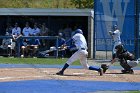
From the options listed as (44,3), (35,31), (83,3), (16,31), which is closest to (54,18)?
(35,31)

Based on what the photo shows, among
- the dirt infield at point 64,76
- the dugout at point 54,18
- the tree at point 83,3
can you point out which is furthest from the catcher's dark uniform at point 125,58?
the tree at point 83,3

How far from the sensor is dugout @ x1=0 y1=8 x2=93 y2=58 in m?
29.3

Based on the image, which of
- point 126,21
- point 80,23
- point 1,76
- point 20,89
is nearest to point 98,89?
point 20,89

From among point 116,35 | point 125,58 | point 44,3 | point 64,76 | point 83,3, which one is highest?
point 44,3

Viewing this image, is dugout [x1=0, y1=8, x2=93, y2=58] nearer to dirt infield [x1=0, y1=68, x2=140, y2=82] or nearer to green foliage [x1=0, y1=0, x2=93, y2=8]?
green foliage [x1=0, y1=0, x2=93, y2=8]

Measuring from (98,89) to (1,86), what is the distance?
2833mm

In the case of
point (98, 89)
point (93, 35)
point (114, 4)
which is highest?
point (114, 4)

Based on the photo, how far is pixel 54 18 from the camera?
31203mm

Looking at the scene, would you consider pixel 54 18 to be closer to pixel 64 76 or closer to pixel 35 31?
pixel 35 31

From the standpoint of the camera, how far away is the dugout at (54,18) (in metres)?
29.3

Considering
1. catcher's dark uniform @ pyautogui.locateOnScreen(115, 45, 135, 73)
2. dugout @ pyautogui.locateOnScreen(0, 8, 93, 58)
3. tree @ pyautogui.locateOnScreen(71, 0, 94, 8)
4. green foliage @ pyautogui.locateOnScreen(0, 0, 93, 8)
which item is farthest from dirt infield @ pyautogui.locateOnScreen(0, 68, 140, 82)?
green foliage @ pyautogui.locateOnScreen(0, 0, 93, 8)

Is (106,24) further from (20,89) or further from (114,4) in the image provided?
(20,89)

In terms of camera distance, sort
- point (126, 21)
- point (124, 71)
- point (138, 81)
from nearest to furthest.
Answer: point (138, 81) → point (124, 71) → point (126, 21)

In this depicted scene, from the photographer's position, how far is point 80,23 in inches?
1214
